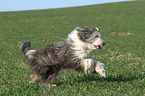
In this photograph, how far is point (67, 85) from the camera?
4.67m

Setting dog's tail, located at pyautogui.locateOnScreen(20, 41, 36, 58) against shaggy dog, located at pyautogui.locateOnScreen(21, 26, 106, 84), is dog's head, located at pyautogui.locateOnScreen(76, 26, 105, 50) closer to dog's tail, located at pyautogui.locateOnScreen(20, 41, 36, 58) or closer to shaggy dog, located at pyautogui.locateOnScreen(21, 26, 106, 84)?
shaggy dog, located at pyautogui.locateOnScreen(21, 26, 106, 84)

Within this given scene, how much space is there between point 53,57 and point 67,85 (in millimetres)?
918

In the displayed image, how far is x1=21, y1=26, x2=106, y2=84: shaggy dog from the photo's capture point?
4.19 meters

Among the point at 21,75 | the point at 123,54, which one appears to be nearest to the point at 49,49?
the point at 21,75

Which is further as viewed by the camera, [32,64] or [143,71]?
[143,71]

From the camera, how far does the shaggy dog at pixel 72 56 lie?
165 inches

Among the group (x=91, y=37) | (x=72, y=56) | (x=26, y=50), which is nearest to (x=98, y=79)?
(x=72, y=56)

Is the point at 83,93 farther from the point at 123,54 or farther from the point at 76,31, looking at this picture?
the point at 123,54

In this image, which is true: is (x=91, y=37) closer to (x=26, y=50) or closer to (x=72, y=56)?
(x=72, y=56)

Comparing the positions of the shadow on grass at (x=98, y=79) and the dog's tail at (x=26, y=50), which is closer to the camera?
the dog's tail at (x=26, y=50)

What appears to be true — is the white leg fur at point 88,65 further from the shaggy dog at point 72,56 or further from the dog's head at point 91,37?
the dog's head at point 91,37

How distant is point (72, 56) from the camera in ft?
13.9

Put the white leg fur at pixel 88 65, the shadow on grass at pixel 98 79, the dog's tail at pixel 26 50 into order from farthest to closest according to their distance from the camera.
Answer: the shadow on grass at pixel 98 79
the dog's tail at pixel 26 50
the white leg fur at pixel 88 65

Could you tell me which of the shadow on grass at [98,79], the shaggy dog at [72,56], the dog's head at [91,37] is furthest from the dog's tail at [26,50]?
the dog's head at [91,37]
